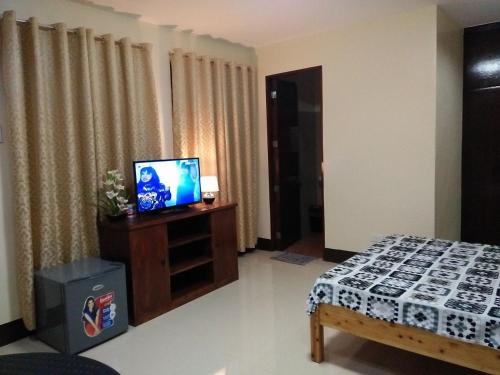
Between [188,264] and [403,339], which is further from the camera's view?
[188,264]

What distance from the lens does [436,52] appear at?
11.8 feet

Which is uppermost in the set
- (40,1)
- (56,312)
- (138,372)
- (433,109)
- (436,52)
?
(40,1)

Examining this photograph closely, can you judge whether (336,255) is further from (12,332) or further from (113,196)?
(12,332)

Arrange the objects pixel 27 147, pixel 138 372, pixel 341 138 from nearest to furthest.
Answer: pixel 138 372 → pixel 27 147 → pixel 341 138

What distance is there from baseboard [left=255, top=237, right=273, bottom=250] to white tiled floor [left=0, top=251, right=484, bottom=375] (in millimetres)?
1448

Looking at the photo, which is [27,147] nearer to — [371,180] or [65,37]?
[65,37]

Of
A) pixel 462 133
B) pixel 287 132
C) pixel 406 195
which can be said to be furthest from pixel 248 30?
pixel 462 133

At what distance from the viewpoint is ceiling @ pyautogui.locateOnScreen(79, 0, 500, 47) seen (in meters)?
3.28

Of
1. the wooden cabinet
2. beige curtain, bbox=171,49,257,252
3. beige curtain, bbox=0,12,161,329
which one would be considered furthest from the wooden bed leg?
beige curtain, bbox=171,49,257,252

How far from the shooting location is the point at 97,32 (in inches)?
129

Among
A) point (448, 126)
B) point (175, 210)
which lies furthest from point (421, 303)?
point (448, 126)

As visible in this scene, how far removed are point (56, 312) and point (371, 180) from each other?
10.4 feet

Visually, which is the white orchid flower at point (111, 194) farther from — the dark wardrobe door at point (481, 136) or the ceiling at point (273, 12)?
the dark wardrobe door at point (481, 136)

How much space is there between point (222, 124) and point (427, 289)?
2.90 m
